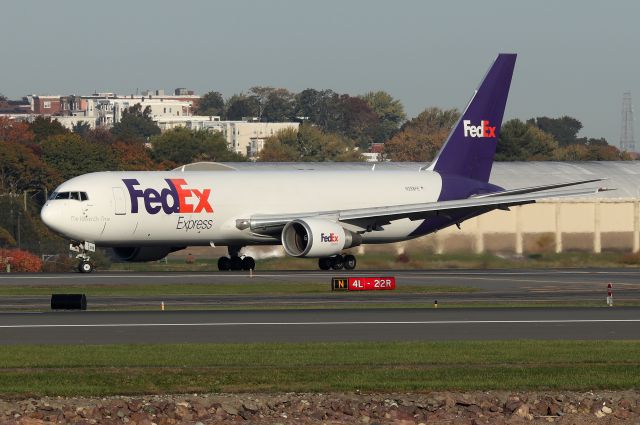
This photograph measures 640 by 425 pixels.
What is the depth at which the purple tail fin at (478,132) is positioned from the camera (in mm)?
62156

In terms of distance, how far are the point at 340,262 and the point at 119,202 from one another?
9.14m

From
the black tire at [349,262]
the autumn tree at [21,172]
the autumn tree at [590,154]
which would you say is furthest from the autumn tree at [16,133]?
the black tire at [349,262]

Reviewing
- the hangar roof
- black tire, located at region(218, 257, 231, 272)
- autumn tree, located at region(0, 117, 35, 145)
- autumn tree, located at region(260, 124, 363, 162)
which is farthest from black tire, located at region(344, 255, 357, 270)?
autumn tree, located at region(260, 124, 363, 162)

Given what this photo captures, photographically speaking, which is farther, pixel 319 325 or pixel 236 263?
pixel 236 263

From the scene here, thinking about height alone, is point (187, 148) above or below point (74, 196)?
above

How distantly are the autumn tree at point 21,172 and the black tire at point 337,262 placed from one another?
2389 inches

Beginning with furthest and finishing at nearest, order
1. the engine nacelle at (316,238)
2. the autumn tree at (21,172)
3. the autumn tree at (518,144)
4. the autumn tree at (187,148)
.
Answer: the autumn tree at (187,148) → the autumn tree at (518,144) → the autumn tree at (21,172) → the engine nacelle at (316,238)

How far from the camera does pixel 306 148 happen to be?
173 metres

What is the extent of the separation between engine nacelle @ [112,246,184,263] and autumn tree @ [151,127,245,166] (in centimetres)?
8440

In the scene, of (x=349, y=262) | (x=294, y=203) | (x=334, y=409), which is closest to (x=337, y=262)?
(x=349, y=262)

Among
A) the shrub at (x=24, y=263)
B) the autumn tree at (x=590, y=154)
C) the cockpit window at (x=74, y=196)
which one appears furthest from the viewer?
the autumn tree at (x=590, y=154)

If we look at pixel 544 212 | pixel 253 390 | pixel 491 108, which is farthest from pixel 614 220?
pixel 253 390

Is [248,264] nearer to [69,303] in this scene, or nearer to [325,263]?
[325,263]

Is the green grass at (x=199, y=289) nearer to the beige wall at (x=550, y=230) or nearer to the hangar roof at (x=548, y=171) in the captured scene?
the beige wall at (x=550, y=230)
